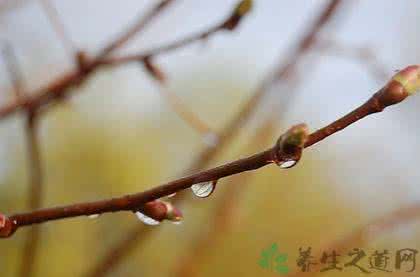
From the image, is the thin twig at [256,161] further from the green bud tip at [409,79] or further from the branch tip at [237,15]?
the branch tip at [237,15]

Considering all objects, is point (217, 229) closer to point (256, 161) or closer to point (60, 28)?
A: point (60, 28)

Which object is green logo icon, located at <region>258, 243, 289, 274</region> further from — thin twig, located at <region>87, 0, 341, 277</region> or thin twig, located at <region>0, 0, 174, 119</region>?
thin twig, located at <region>0, 0, 174, 119</region>

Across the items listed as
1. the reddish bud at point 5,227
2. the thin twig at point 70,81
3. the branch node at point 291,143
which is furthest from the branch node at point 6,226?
the thin twig at point 70,81

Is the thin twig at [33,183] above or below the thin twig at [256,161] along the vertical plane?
below

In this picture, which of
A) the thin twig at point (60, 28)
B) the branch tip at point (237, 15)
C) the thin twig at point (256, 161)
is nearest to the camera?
the thin twig at point (256, 161)

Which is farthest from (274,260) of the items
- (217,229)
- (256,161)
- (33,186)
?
(256,161)

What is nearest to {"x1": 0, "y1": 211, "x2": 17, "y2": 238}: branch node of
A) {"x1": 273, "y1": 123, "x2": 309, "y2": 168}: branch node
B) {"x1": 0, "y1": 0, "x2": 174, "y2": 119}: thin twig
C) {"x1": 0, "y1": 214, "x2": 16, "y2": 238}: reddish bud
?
{"x1": 0, "y1": 214, "x2": 16, "y2": 238}: reddish bud

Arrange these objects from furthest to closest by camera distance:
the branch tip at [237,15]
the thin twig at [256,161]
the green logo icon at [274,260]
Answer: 1. the green logo icon at [274,260]
2. the branch tip at [237,15]
3. the thin twig at [256,161]

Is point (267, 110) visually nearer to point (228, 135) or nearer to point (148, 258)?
point (228, 135)
